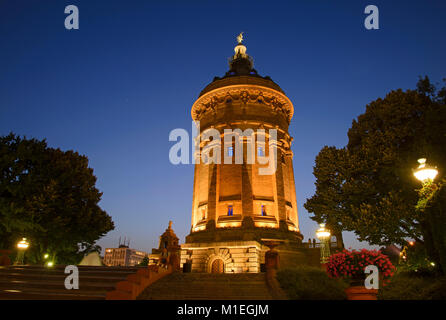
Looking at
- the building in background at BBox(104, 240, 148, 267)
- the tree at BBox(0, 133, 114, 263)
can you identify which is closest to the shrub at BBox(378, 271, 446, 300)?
the tree at BBox(0, 133, 114, 263)

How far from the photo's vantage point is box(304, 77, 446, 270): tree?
19234 millimetres

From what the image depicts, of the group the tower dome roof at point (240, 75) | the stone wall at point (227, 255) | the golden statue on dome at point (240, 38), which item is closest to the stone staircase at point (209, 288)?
the stone wall at point (227, 255)

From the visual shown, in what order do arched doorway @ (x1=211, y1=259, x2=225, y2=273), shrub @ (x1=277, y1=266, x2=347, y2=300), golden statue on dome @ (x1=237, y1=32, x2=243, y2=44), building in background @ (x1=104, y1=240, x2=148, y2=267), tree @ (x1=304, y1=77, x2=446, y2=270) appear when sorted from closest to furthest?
shrub @ (x1=277, y1=266, x2=347, y2=300), tree @ (x1=304, y1=77, x2=446, y2=270), arched doorway @ (x1=211, y1=259, x2=225, y2=273), golden statue on dome @ (x1=237, y1=32, x2=243, y2=44), building in background @ (x1=104, y1=240, x2=148, y2=267)

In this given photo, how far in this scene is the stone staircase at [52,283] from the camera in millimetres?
12297

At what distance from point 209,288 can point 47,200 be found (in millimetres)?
18123

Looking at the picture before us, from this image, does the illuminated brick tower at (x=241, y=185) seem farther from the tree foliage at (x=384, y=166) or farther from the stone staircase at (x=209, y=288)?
the stone staircase at (x=209, y=288)

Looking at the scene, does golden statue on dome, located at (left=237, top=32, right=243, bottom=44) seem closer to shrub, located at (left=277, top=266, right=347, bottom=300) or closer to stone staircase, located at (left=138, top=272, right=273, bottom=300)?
stone staircase, located at (left=138, top=272, right=273, bottom=300)

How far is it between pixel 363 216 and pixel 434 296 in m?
7.60

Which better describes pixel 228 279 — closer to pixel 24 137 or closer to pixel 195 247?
pixel 195 247

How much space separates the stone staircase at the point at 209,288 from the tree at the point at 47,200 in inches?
581

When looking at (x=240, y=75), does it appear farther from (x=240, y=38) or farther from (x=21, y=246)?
(x=21, y=246)

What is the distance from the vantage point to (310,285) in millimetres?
12312

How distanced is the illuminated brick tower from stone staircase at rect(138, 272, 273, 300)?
10.4 metres
